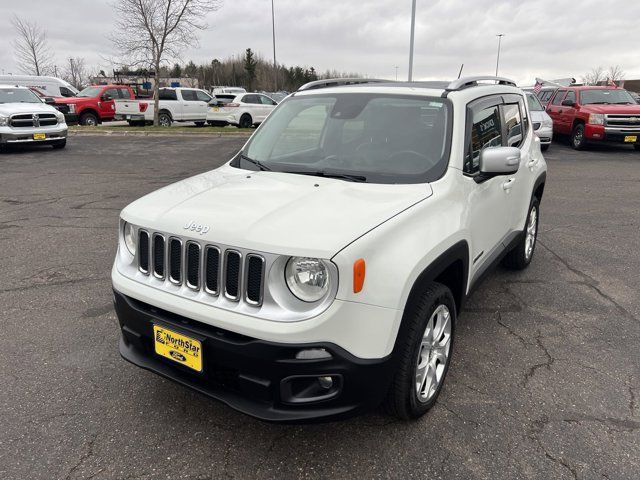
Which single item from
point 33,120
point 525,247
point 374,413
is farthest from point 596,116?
point 33,120

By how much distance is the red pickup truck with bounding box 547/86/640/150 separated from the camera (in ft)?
44.9

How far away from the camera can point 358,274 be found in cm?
207

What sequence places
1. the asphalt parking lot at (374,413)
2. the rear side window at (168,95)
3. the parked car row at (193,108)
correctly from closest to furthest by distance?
the asphalt parking lot at (374,413), the parked car row at (193,108), the rear side window at (168,95)

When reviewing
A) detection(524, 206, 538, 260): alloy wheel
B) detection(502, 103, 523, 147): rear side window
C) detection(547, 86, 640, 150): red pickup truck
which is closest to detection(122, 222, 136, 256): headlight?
detection(502, 103, 523, 147): rear side window

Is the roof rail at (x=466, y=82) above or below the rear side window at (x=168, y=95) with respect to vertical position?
below

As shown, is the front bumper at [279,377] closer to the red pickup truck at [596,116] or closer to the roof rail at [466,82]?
the roof rail at [466,82]

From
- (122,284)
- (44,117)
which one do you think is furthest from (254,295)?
(44,117)

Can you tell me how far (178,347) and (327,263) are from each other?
88cm

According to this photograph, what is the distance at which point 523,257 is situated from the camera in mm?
4895

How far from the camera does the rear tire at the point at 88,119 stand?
2183cm

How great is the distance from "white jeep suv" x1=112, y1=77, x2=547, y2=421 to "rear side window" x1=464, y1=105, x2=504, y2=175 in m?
0.02

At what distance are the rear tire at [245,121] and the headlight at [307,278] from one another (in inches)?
768

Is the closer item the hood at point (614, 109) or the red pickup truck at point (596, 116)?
the hood at point (614, 109)

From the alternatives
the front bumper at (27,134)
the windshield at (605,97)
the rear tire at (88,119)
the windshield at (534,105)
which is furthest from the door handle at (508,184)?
the rear tire at (88,119)
